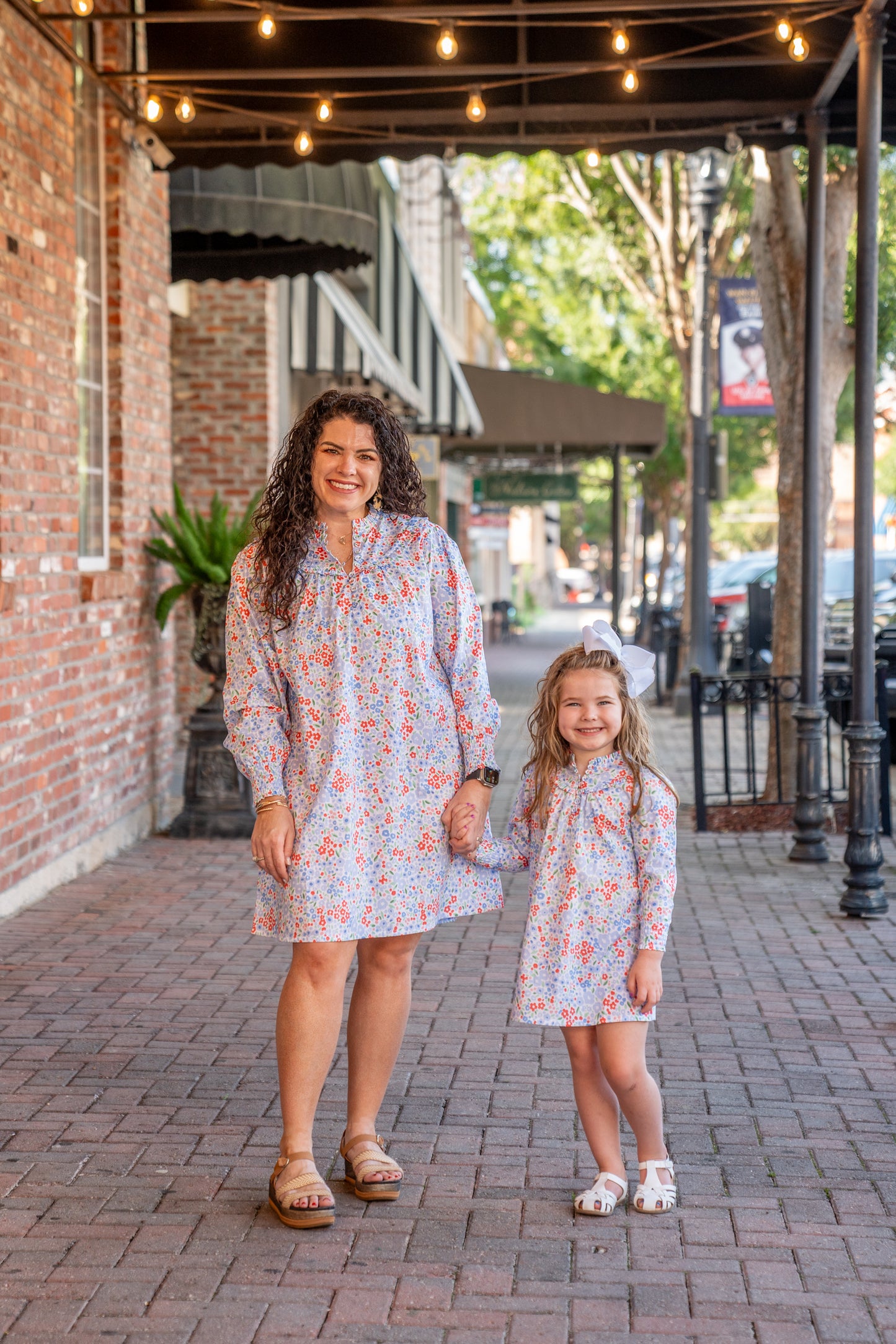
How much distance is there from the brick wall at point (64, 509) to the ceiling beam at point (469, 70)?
746mm

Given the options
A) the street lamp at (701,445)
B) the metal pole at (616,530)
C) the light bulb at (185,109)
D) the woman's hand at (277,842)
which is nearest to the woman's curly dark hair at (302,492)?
the woman's hand at (277,842)

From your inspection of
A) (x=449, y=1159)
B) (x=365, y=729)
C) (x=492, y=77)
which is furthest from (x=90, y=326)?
(x=449, y=1159)

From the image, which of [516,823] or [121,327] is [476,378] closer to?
[121,327]

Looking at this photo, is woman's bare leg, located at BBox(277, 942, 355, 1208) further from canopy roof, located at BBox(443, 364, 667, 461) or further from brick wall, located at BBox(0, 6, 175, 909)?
canopy roof, located at BBox(443, 364, 667, 461)

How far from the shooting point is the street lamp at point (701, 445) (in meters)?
Answer: 16.8

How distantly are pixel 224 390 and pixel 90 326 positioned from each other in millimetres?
4675

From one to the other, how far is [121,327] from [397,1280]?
20.5 ft

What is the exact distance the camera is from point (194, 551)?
8.65 meters

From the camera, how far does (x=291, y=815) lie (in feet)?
12.0

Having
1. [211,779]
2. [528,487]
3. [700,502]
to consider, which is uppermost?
[528,487]

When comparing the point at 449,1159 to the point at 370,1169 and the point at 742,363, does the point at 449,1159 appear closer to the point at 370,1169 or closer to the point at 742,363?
the point at 370,1169

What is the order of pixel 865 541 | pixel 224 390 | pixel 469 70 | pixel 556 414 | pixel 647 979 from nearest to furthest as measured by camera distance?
1. pixel 647 979
2. pixel 865 541
3. pixel 469 70
4. pixel 224 390
5. pixel 556 414

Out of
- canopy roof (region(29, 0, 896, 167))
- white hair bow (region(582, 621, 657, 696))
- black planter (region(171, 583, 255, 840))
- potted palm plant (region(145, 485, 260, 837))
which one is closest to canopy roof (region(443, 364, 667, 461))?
potted palm plant (region(145, 485, 260, 837))

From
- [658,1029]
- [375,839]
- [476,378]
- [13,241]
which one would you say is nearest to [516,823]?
[375,839]
